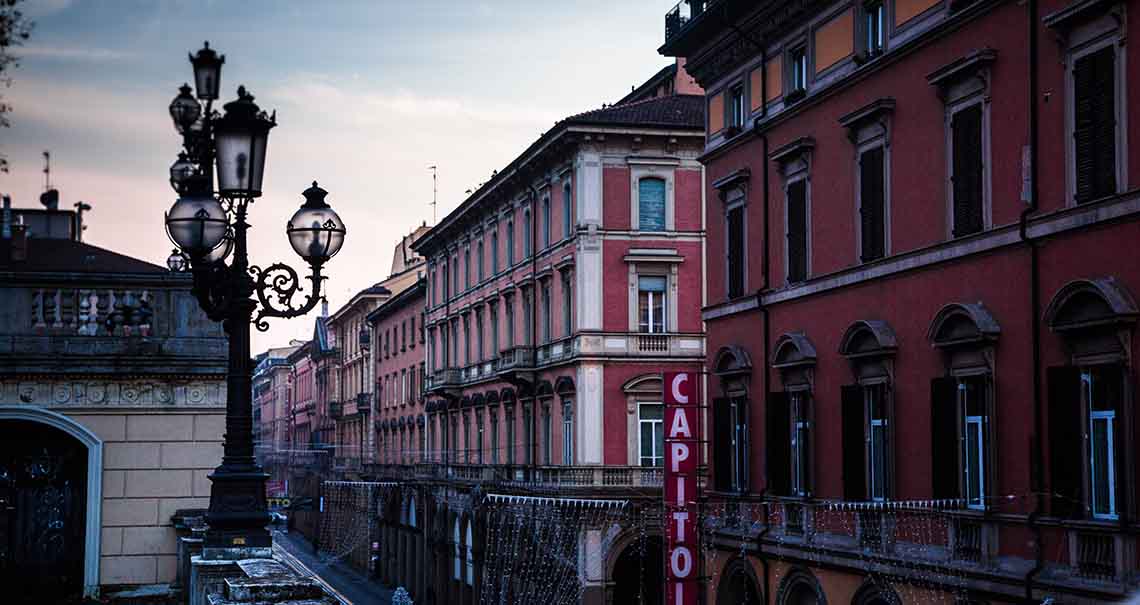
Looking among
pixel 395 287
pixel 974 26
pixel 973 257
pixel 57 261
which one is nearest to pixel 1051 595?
pixel 973 257

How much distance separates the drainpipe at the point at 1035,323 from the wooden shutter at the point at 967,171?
147 cm

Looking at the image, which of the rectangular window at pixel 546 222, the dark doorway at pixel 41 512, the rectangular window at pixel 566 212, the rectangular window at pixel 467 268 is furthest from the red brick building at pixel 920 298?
the rectangular window at pixel 467 268

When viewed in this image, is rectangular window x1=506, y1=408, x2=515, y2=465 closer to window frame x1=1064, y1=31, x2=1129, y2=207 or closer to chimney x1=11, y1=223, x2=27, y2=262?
chimney x1=11, y1=223, x2=27, y2=262

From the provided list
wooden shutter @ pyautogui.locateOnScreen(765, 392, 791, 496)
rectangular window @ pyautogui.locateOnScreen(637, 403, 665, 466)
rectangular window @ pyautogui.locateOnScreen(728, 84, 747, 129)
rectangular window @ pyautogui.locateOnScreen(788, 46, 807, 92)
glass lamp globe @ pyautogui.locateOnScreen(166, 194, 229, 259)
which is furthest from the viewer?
rectangular window @ pyautogui.locateOnScreen(637, 403, 665, 466)

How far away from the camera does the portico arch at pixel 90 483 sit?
17.5 metres

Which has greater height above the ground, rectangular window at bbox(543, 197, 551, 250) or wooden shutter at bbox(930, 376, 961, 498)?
rectangular window at bbox(543, 197, 551, 250)

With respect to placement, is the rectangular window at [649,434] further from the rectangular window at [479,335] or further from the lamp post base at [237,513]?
the lamp post base at [237,513]

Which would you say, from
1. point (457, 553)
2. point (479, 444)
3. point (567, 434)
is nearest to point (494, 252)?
point (479, 444)

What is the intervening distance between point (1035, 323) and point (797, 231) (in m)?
8.27

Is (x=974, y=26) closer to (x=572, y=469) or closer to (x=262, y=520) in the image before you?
(x=262, y=520)

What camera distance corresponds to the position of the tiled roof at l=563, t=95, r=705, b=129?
43.8m

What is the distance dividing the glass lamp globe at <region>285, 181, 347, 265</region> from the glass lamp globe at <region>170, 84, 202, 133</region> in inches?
125

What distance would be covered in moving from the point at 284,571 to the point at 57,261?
53.9 ft

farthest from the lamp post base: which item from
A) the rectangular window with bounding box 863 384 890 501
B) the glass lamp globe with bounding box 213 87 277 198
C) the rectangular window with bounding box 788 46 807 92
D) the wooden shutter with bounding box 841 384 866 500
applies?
the rectangular window with bounding box 788 46 807 92
